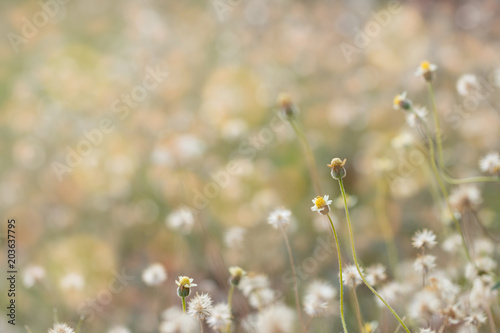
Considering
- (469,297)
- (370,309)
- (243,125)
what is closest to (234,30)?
(243,125)

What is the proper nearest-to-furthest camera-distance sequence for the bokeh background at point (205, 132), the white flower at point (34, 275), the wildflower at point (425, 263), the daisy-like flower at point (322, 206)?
1. the daisy-like flower at point (322, 206)
2. the wildflower at point (425, 263)
3. the white flower at point (34, 275)
4. the bokeh background at point (205, 132)

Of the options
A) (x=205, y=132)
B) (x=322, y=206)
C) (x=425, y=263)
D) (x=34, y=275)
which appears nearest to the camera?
(x=322, y=206)

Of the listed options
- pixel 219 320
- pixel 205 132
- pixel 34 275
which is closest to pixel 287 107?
pixel 219 320

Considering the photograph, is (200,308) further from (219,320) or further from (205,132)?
(205,132)

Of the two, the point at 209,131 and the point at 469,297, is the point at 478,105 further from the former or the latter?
the point at 469,297

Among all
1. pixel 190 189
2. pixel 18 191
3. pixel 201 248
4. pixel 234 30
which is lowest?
pixel 201 248

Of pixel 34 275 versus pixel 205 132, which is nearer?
pixel 34 275

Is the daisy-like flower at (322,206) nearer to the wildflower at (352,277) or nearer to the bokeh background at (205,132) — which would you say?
the wildflower at (352,277)

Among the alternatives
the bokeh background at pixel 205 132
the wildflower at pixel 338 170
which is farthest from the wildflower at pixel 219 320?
the bokeh background at pixel 205 132

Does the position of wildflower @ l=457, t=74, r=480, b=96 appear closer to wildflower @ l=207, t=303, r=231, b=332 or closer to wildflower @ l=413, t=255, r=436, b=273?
wildflower @ l=413, t=255, r=436, b=273
